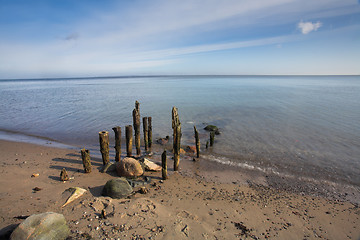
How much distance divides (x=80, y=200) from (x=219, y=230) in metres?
5.54

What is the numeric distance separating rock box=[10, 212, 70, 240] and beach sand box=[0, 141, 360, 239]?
49 cm

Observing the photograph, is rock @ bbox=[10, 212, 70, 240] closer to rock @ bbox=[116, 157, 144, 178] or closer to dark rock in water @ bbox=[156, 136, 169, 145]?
rock @ bbox=[116, 157, 144, 178]

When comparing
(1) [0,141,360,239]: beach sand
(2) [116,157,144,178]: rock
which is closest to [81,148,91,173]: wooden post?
(1) [0,141,360,239]: beach sand

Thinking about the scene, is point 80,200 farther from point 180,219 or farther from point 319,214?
point 319,214

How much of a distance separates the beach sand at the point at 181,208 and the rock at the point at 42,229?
0.49m

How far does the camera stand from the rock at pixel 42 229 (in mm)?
4895

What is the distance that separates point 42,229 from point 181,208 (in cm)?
466

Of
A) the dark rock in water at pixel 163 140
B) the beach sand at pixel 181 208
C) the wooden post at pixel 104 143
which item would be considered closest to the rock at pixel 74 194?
the beach sand at pixel 181 208

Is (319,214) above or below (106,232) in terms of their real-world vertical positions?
below

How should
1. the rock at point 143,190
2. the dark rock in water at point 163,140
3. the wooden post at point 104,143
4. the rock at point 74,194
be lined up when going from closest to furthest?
the rock at point 74,194
the rock at point 143,190
the wooden post at point 104,143
the dark rock in water at point 163,140

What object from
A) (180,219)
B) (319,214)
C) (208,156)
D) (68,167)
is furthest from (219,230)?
(68,167)

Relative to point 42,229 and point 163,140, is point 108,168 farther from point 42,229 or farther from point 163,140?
point 163,140

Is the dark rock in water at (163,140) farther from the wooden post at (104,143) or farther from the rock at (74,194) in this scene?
the rock at (74,194)

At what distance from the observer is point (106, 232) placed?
19.2 ft
